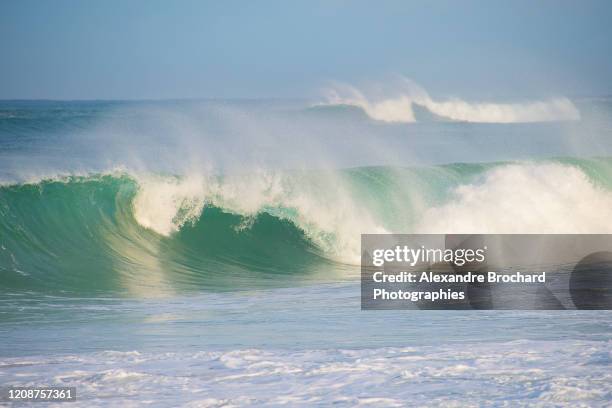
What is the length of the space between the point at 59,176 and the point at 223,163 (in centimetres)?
360

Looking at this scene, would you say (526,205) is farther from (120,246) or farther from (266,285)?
(120,246)

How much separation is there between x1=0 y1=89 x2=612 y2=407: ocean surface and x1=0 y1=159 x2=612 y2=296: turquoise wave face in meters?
0.04

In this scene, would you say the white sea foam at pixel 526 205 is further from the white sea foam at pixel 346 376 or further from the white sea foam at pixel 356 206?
the white sea foam at pixel 346 376

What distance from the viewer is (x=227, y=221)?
47.7ft

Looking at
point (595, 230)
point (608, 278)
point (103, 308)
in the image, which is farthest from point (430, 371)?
point (595, 230)

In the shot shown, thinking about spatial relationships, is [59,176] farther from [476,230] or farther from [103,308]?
[476,230]

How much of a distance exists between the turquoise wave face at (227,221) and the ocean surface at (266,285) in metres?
0.04

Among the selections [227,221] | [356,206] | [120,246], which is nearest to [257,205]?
[227,221]

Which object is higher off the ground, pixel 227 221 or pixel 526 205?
pixel 526 205

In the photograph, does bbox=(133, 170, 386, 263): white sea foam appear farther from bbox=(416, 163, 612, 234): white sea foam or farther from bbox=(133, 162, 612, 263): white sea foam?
bbox=(416, 163, 612, 234): white sea foam

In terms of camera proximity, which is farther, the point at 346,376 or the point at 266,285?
the point at 266,285

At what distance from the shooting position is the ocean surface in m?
6.62

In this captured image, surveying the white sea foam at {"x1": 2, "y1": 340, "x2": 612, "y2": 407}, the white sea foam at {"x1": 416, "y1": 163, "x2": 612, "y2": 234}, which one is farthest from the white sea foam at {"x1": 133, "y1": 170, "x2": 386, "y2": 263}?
the white sea foam at {"x1": 2, "y1": 340, "x2": 612, "y2": 407}

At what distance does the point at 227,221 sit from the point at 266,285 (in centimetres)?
338
